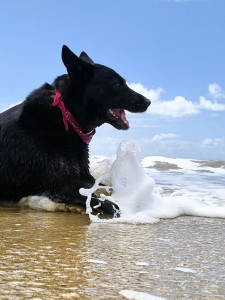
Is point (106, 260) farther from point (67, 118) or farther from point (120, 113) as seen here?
point (120, 113)

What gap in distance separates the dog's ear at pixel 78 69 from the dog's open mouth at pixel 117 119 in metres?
0.49

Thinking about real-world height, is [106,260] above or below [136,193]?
below

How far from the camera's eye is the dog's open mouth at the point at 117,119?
191 inches

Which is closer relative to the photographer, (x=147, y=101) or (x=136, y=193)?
(x=136, y=193)

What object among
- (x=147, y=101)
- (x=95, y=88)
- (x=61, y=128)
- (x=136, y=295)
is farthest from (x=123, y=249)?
(x=147, y=101)

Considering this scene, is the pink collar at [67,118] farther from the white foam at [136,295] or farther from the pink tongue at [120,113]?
the white foam at [136,295]

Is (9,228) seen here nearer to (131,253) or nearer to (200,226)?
(131,253)

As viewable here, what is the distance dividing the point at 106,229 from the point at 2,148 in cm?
214

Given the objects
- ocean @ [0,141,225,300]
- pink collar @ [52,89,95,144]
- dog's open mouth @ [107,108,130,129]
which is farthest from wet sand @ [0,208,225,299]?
dog's open mouth @ [107,108,130,129]

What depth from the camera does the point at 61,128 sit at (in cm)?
452

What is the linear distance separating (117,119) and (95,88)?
462mm

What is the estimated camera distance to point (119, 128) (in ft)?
16.0

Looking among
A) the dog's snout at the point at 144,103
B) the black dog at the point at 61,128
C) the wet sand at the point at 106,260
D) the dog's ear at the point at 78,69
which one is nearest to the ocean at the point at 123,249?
the wet sand at the point at 106,260

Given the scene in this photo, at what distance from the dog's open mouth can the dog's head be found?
28 mm
